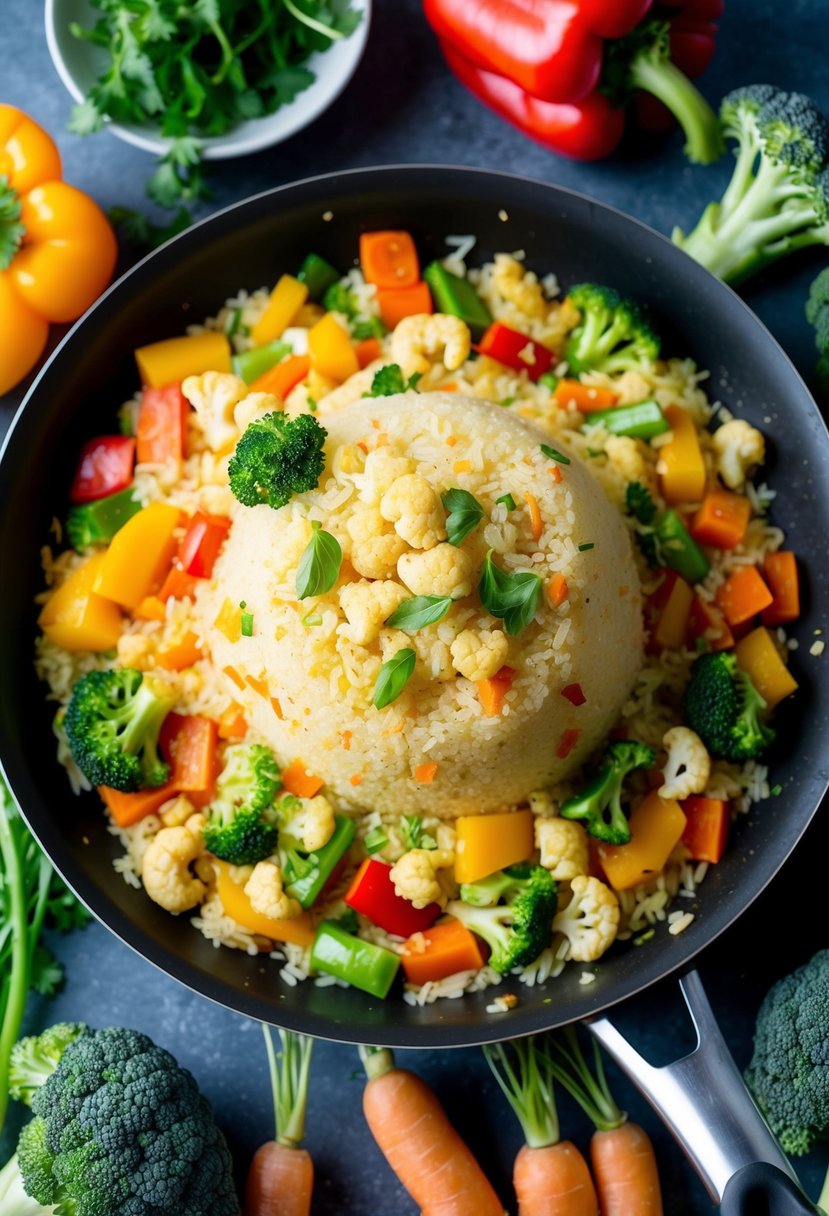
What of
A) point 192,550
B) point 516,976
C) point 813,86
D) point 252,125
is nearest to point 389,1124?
point 516,976

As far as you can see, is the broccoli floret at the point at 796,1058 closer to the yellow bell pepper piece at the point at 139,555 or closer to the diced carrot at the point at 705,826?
the diced carrot at the point at 705,826

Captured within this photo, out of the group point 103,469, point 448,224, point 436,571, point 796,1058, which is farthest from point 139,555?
point 796,1058

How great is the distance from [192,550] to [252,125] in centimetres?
189

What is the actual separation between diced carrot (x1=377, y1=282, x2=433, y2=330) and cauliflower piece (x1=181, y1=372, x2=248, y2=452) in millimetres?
688

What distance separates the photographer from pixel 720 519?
469 centimetres

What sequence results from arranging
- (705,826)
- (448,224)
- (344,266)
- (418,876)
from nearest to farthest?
(418,876)
(705,826)
(448,224)
(344,266)

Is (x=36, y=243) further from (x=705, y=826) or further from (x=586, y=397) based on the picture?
(x=705, y=826)

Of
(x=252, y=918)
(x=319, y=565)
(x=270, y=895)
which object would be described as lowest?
(x=252, y=918)

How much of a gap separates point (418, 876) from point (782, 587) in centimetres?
177

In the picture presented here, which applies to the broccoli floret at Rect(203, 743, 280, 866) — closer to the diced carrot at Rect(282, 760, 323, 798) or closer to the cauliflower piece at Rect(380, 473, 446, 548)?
the diced carrot at Rect(282, 760, 323, 798)

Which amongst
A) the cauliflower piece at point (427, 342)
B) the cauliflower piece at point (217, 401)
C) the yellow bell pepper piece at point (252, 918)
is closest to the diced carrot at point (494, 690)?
the yellow bell pepper piece at point (252, 918)

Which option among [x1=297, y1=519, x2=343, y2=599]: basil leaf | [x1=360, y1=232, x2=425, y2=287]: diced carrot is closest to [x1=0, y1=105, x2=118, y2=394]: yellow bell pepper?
[x1=360, y1=232, x2=425, y2=287]: diced carrot

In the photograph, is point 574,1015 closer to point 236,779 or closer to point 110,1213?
point 236,779

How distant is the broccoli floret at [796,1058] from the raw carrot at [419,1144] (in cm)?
116
